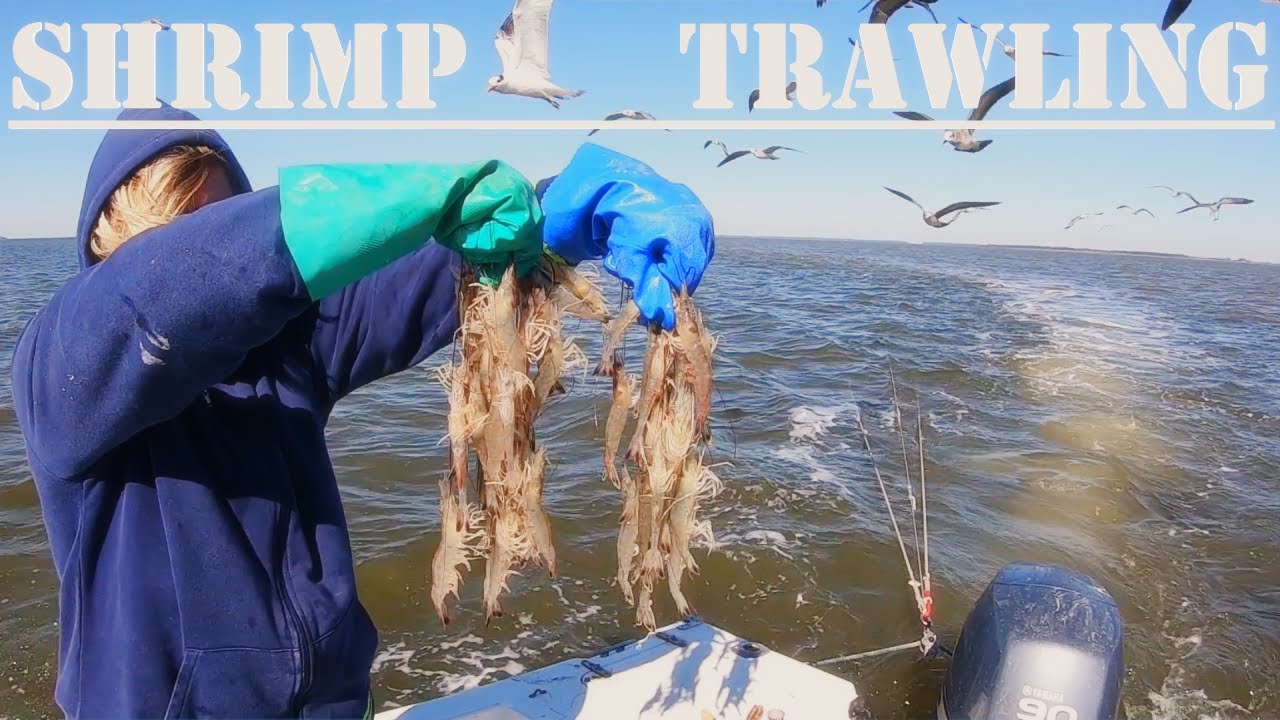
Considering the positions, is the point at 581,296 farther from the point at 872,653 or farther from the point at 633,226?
the point at 872,653

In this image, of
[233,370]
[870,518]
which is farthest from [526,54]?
[233,370]

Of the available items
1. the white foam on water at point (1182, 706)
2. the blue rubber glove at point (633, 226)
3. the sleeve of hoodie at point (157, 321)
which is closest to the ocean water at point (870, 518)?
the white foam on water at point (1182, 706)

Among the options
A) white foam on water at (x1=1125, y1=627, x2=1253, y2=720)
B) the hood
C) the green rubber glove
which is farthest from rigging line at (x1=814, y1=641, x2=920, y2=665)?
the hood

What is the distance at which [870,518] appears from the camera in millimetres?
8656

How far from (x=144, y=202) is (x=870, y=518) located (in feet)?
26.6

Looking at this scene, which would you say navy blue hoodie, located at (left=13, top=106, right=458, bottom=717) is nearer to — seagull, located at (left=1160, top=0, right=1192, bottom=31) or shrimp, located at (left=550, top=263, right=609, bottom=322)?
shrimp, located at (left=550, top=263, right=609, bottom=322)

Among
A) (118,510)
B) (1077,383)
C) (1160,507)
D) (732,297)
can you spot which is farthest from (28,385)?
(732,297)

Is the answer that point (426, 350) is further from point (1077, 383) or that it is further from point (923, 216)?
point (1077, 383)

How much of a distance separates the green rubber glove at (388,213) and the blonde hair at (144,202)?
0.44 m

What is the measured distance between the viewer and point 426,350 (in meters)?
2.45

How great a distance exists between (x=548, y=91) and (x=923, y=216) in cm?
754

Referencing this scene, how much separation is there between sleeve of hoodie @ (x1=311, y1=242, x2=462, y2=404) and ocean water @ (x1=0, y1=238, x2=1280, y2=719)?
45.7 inches

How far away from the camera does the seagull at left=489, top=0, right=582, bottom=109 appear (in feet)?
35.8

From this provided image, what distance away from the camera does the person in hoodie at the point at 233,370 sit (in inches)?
60.0
